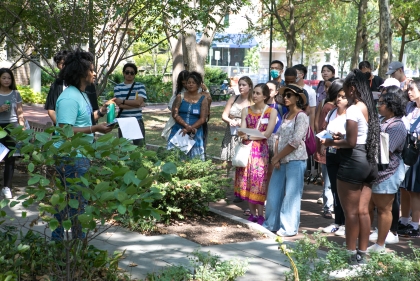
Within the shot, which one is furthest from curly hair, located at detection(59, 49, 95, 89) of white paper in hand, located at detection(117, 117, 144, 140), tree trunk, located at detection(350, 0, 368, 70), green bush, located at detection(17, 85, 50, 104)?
green bush, located at detection(17, 85, 50, 104)

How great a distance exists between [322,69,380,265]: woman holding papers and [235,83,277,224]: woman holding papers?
2.12m

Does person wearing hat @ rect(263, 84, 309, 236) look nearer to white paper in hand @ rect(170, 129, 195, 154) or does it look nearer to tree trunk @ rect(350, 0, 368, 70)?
white paper in hand @ rect(170, 129, 195, 154)

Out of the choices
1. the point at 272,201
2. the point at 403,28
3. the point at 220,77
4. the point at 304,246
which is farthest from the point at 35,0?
the point at 220,77

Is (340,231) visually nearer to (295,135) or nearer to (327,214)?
(327,214)

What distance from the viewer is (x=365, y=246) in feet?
20.5

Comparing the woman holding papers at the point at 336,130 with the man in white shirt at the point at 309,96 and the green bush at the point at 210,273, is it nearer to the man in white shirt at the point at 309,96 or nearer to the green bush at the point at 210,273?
the green bush at the point at 210,273

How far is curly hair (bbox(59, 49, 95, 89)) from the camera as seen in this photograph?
17.9 ft

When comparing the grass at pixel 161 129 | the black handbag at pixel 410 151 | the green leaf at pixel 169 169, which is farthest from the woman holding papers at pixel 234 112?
the green leaf at pixel 169 169

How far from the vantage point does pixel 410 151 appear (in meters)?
7.65

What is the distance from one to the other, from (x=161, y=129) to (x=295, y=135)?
43.0 ft

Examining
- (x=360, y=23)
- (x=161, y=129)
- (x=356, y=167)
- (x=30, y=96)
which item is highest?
(x=360, y=23)

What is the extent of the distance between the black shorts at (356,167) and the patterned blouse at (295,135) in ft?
4.83

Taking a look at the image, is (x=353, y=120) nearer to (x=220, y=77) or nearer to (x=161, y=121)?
(x=161, y=121)

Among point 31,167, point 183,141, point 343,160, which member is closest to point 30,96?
point 183,141
